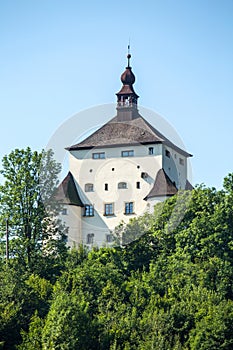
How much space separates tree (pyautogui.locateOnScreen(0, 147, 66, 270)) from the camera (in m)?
71.5

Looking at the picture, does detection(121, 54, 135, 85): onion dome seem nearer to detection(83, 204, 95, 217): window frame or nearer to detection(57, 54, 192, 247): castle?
detection(57, 54, 192, 247): castle

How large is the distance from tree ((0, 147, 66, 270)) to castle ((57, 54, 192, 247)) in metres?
5.06

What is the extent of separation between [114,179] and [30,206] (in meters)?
9.75

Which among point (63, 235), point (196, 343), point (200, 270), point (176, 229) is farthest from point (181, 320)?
point (63, 235)

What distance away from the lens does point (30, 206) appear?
7275 centimetres

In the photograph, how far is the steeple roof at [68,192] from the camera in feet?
262

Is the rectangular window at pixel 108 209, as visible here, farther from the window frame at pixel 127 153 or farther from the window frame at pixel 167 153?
the window frame at pixel 167 153

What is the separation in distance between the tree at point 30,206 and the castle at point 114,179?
5.06 m

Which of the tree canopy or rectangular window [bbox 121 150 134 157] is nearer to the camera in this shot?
the tree canopy

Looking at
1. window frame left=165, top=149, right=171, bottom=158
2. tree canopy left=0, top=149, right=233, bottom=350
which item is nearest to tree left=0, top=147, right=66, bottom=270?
tree canopy left=0, top=149, right=233, bottom=350

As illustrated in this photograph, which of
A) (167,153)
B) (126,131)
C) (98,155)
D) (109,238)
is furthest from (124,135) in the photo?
(109,238)

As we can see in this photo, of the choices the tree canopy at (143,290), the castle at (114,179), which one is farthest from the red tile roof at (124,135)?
the tree canopy at (143,290)

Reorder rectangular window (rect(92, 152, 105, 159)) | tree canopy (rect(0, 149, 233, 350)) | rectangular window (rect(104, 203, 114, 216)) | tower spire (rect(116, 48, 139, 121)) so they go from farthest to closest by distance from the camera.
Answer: tower spire (rect(116, 48, 139, 121)) < rectangular window (rect(92, 152, 105, 159)) < rectangular window (rect(104, 203, 114, 216)) < tree canopy (rect(0, 149, 233, 350))

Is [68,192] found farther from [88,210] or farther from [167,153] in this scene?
[167,153]
